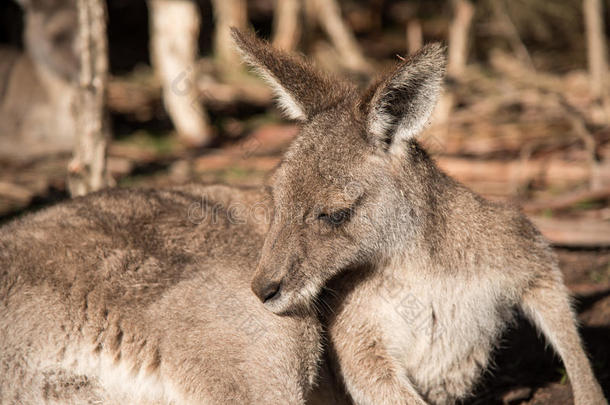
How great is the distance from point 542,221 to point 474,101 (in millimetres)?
3065

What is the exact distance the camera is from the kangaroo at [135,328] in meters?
2.84

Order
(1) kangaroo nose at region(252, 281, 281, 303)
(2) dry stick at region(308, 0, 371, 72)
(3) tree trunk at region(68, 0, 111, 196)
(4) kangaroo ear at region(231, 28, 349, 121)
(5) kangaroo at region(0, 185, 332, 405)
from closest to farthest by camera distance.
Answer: (5) kangaroo at region(0, 185, 332, 405)
(1) kangaroo nose at region(252, 281, 281, 303)
(4) kangaroo ear at region(231, 28, 349, 121)
(3) tree trunk at region(68, 0, 111, 196)
(2) dry stick at region(308, 0, 371, 72)

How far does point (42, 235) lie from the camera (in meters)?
3.20

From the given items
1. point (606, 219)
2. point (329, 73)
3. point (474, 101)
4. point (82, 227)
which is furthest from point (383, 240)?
point (474, 101)

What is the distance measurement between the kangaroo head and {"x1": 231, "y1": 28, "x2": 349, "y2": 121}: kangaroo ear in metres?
0.01

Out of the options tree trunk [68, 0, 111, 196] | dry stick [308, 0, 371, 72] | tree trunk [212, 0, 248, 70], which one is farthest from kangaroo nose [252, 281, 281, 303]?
tree trunk [212, 0, 248, 70]

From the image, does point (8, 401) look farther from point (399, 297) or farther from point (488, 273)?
point (488, 273)

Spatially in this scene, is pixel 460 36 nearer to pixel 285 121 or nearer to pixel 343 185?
pixel 285 121

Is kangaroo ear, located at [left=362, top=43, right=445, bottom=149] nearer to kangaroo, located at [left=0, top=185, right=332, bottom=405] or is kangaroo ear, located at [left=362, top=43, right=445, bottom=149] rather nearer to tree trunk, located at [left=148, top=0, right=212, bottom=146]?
kangaroo, located at [left=0, top=185, right=332, bottom=405]

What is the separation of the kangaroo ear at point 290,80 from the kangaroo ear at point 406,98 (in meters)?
0.34

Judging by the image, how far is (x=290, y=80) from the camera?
11.4 ft

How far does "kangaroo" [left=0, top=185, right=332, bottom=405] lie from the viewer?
2836 mm

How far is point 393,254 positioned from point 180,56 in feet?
18.4

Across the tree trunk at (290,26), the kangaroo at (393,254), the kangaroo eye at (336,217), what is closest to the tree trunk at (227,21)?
the tree trunk at (290,26)
